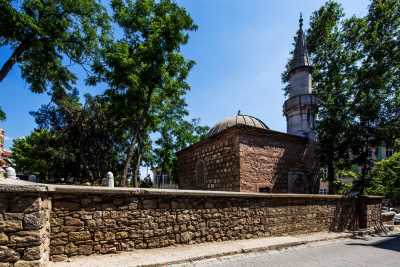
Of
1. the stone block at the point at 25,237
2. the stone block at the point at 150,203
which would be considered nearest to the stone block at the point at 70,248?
the stone block at the point at 25,237

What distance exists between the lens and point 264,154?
40.8 feet

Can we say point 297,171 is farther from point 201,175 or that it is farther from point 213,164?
point 201,175

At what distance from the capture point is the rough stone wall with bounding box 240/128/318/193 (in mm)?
11773

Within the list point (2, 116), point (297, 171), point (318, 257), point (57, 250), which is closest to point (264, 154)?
point (297, 171)

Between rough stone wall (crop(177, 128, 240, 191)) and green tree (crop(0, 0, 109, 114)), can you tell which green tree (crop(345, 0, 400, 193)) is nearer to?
rough stone wall (crop(177, 128, 240, 191))

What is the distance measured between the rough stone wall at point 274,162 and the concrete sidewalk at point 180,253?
3.87 m

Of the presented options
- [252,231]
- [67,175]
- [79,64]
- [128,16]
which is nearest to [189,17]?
[128,16]

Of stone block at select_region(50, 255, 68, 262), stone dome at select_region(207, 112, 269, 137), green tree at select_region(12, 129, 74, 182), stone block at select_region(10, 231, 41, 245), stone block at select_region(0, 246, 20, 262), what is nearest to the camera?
stone block at select_region(0, 246, 20, 262)

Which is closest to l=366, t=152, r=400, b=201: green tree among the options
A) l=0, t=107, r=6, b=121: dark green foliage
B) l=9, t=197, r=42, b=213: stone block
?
l=9, t=197, r=42, b=213: stone block

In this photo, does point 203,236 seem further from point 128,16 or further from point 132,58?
point 128,16

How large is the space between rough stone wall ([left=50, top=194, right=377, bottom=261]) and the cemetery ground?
0.23 meters

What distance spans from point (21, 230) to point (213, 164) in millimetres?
9889

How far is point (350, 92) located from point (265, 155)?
7.15 m

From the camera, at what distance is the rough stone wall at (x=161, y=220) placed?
514 centimetres
